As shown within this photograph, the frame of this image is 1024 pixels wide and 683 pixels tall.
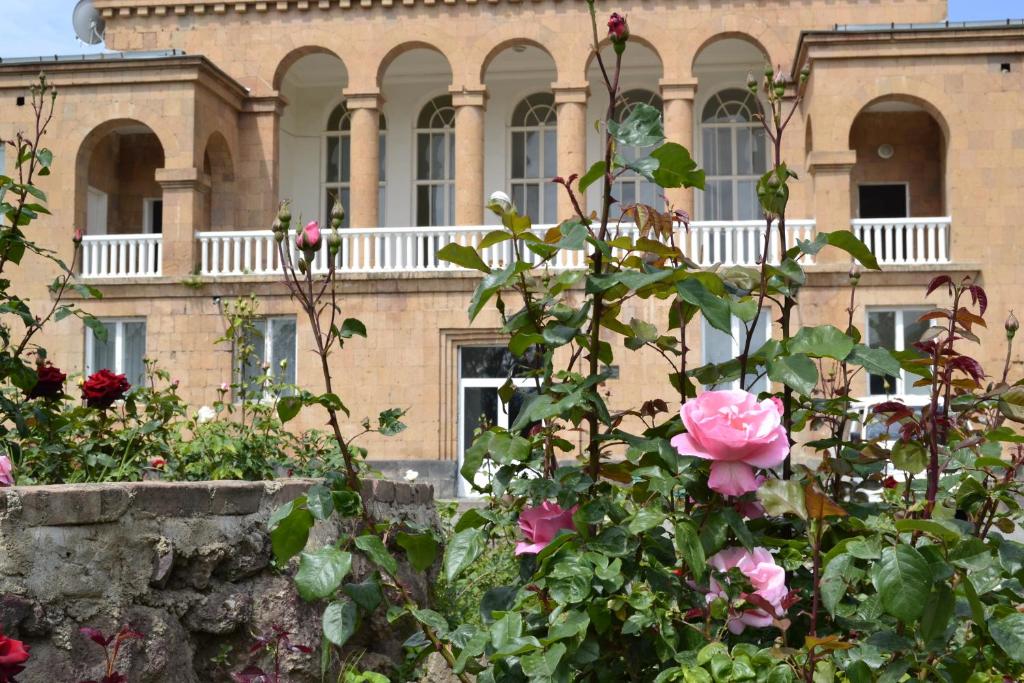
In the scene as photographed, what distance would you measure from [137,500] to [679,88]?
21.6 meters

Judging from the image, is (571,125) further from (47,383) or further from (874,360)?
(874,360)

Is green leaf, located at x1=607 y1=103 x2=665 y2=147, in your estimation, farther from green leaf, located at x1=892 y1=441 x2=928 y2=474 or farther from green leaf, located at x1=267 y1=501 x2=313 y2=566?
green leaf, located at x1=267 y1=501 x2=313 y2=566

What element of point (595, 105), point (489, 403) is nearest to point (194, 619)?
point (489, 403)

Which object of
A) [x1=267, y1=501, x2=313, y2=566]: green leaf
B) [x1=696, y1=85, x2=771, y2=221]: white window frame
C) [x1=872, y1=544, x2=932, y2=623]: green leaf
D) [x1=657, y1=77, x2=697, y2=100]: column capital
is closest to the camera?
[x1=872, y1=544, x2=932, y2=623]: green leaf

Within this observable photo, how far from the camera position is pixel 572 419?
2.52 m

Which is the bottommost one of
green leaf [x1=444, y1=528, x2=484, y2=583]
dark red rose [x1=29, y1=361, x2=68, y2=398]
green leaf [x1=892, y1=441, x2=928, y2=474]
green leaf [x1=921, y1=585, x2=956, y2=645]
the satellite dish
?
green leaf [x1=921, y1=585, x2=956, y2=645]

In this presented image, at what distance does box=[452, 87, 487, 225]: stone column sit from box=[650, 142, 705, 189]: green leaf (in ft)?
72.0

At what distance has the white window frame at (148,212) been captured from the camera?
89.9ft

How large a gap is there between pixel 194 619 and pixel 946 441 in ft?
8.39

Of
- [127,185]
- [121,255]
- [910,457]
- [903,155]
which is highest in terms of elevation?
[903,155]

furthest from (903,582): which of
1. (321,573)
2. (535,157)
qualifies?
(535,157)

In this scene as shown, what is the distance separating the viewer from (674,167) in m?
2.31

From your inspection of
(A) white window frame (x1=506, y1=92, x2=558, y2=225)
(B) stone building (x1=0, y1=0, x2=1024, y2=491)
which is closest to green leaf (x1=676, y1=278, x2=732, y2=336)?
(B) stone building (x1=0, y1=0, x2=1024, y2=491)

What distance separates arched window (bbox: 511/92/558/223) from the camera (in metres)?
28.0
